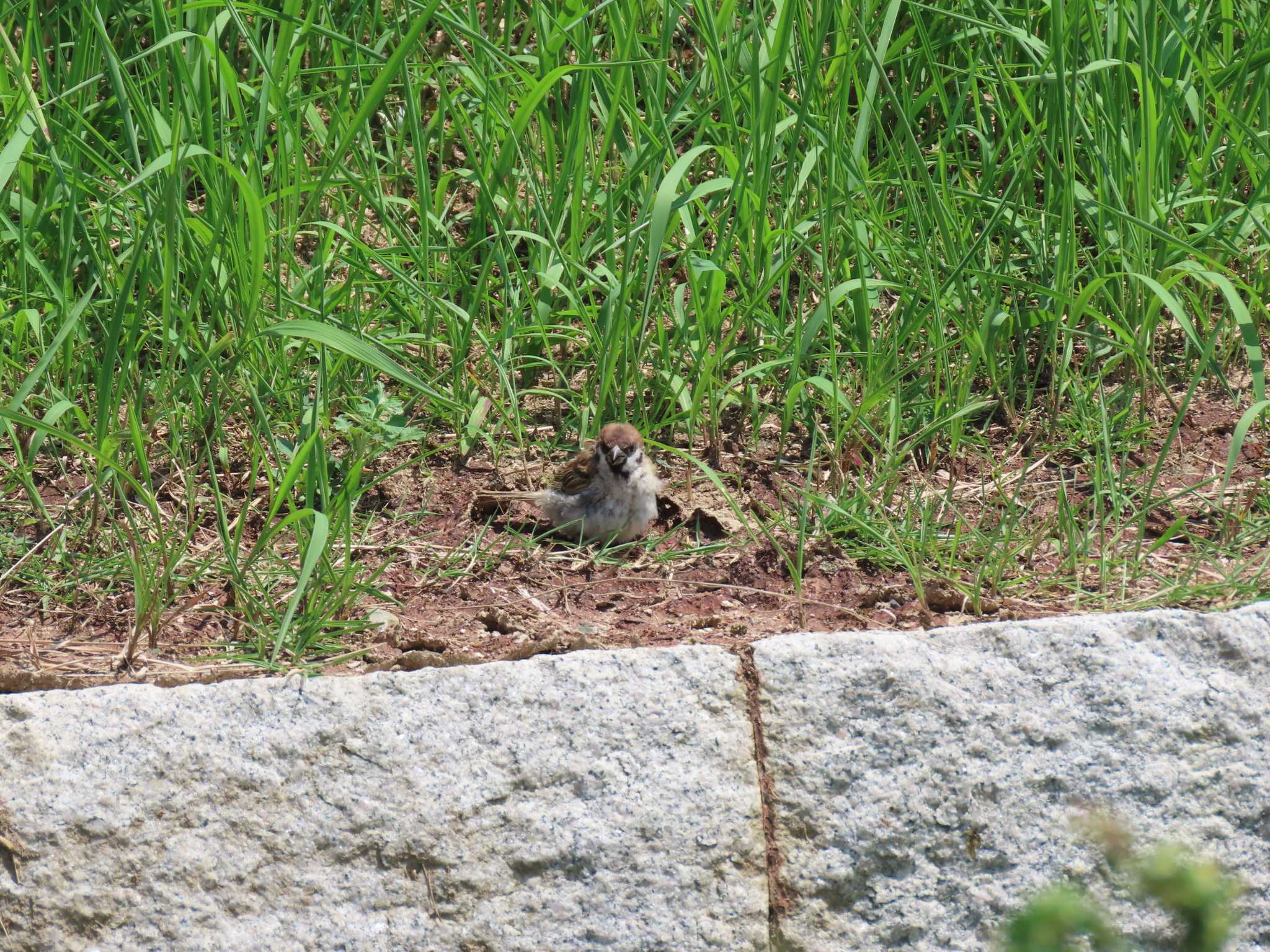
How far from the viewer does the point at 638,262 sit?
14.3 feet

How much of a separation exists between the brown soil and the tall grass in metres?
0.09

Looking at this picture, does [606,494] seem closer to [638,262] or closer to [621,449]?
[621,449]

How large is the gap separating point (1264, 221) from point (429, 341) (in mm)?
2849

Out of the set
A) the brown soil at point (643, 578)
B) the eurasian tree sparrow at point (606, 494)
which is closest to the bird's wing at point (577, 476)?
the eurasian tree sparrow at point (606, 494)

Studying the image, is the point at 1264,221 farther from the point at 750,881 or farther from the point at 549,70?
the point at 750,881

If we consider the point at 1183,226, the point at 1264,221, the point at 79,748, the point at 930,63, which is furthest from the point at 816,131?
the point at 79,748

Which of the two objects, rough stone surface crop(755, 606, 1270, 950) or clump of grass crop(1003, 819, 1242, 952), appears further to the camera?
rough stone surface crop(755, 606, 1270, 950)

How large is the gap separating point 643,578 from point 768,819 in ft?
3.32

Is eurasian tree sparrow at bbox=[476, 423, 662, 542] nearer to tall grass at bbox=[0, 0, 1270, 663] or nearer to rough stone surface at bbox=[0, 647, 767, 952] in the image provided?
tall grass at bbox=[0, 0, 1270, 663]

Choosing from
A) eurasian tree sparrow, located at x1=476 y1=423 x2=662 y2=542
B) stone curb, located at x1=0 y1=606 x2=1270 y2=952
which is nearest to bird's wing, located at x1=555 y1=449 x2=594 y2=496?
eurasian tree sparrow, located at x1=476 y1=423 x2=662 y2=542

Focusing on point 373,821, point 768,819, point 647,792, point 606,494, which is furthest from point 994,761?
point 606,494

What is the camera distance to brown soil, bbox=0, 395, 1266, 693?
10.6 feet

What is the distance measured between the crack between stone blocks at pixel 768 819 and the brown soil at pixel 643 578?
0.52 feet

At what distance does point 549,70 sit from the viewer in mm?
4273
